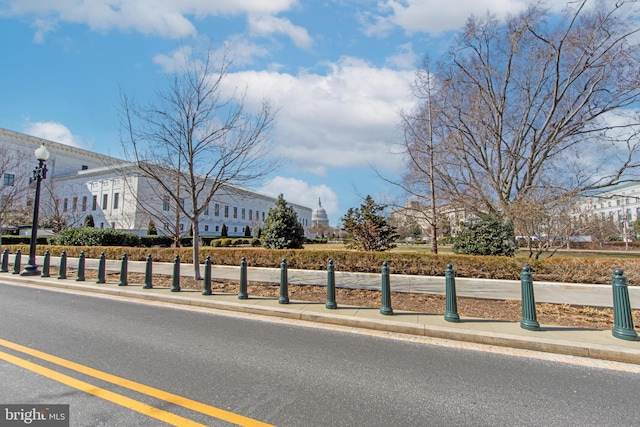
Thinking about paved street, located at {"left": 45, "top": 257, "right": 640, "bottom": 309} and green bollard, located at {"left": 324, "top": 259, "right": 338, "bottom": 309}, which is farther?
paved street, located at {"left": 45, "top": 257, "right": 640, "bottom": 309}

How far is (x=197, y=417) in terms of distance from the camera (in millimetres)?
2822

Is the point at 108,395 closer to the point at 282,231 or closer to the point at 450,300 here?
the point at 450,300

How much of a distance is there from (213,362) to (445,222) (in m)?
16.2

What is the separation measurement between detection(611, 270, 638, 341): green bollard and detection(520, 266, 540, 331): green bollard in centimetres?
106

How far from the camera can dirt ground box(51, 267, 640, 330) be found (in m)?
6.36

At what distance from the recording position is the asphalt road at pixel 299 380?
9.56 feet

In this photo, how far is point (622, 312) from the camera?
4.87 meters

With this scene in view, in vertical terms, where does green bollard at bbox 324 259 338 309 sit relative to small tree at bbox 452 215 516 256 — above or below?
below

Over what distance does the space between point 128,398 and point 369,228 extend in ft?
42.4

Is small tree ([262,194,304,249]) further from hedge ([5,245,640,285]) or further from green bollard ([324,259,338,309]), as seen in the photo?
green bollard ([324,259,338,309])

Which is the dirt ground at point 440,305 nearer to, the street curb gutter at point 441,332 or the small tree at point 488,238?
the street curb gutter at point 441,332

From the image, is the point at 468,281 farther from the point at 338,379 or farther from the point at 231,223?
the point at 231,223

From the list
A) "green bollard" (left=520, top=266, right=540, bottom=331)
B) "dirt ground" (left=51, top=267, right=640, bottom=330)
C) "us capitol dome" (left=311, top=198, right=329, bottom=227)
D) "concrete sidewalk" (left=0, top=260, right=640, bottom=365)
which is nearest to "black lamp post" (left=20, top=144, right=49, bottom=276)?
"dirt ground" (left=51, top=267, right=640, bottom=330)

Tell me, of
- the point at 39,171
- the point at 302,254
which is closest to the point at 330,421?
the point at 302,254
